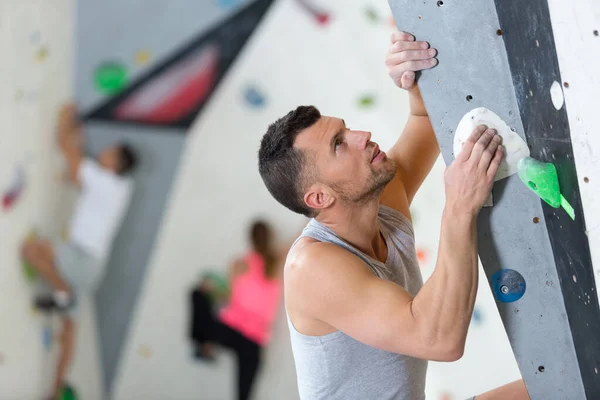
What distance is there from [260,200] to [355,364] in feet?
6.28

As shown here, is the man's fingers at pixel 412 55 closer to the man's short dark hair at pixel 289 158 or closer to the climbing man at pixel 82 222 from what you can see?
the man's short dark hair at pixel 289 158

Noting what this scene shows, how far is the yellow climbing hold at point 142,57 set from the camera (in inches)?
133

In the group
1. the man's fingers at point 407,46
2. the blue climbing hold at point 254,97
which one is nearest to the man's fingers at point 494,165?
the man's fingers at point 407,46

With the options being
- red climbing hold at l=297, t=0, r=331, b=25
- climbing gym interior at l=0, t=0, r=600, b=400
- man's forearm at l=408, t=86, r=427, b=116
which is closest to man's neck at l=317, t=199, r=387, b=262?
man's forearm at l=408, t=86, r=427, b=116

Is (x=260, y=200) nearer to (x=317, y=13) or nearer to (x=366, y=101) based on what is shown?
(x=366, y=101)

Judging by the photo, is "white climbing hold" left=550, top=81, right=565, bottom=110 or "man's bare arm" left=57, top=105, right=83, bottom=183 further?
"man's bare arm" left=57, top=105, right=83, bottom=183

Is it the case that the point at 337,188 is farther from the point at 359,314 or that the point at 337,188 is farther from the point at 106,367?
the point at 106,367

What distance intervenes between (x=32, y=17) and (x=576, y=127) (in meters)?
2.80

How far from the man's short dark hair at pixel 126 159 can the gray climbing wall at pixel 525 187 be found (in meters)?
2.37

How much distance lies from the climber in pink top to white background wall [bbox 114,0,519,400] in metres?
0.06

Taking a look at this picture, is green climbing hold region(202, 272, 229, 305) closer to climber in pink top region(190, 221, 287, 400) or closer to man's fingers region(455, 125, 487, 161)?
climber in pink top region(190, 221, 287, 400)

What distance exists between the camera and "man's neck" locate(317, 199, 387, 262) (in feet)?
4.75

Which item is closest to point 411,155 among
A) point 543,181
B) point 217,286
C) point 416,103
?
point 416,103

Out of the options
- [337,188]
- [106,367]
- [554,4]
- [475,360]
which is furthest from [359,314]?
[106,367]
